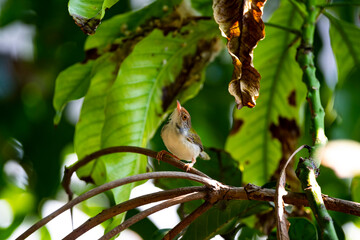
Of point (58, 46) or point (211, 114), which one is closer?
point (211, 114)

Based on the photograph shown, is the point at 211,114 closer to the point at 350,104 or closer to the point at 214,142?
the point at 214,142

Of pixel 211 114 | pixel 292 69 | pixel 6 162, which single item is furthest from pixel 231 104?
pixel 6 162

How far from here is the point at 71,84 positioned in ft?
4.98

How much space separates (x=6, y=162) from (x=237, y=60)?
1.78 meters

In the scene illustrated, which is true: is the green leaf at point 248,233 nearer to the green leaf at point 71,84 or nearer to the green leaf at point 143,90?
the green leaf at point 143,90

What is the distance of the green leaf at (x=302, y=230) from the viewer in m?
1.09

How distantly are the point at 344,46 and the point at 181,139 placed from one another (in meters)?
0.57

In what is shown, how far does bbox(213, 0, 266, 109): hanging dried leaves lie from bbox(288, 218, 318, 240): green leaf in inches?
15.0

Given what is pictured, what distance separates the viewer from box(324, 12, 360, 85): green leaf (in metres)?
1.50

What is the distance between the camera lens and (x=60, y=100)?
59.6 inches

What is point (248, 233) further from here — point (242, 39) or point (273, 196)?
point (242, 39)

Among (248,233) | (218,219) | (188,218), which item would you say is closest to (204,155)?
(248,233)

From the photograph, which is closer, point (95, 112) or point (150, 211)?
point (150, 211)

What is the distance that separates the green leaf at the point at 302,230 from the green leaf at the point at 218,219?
0.13 meters
